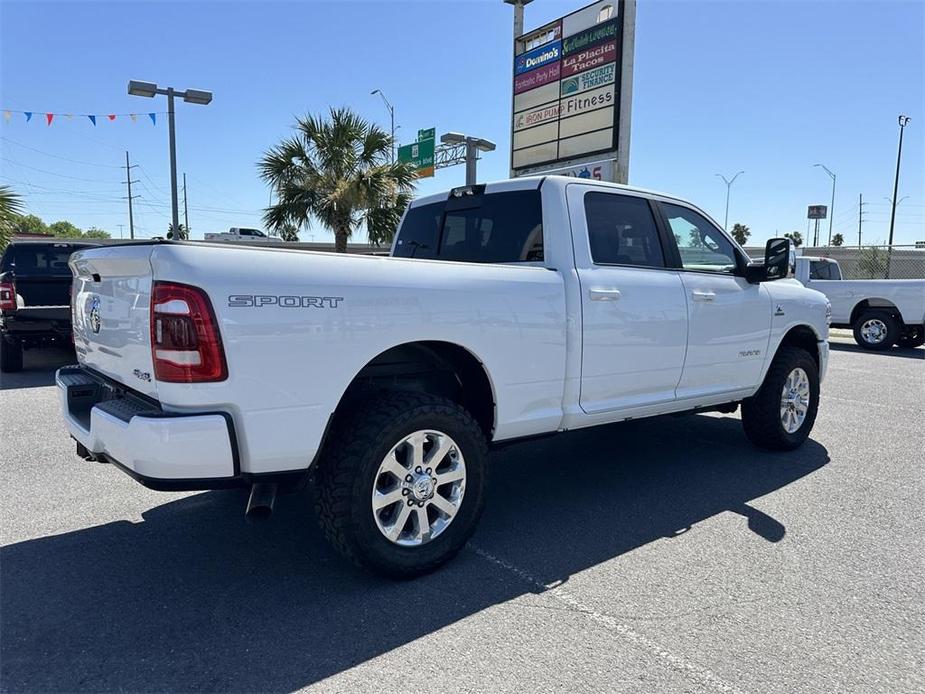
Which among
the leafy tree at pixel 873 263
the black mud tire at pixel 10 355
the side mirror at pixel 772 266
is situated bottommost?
the black mud tire at pixel 10 355

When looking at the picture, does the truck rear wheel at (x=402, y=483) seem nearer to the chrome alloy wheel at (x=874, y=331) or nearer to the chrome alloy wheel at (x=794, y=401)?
the chrome alloy wheel at (x=794, y=401)

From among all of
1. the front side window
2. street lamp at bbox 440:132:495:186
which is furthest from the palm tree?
the front side window

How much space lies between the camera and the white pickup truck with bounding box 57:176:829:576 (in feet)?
8.20

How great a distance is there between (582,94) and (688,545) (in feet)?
34.3

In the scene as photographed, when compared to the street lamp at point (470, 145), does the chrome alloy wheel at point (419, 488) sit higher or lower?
lower

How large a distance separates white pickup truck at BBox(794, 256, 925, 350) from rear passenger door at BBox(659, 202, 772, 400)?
9.35 m

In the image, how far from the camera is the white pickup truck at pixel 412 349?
250 centimetres

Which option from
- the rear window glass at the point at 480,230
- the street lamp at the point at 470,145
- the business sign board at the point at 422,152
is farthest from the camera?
the business sign board at the point at 422,152

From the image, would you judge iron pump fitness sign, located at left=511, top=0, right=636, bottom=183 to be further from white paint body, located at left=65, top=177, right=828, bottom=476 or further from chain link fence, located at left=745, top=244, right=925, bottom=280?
chain link fence, located at left=745, top=244, right=925, bottom=280

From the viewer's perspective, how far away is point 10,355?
8.76m

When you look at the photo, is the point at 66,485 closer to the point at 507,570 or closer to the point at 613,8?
the point at 507,570

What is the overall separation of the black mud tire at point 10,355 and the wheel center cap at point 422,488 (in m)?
7.98

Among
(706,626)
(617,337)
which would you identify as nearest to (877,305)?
(617,337)

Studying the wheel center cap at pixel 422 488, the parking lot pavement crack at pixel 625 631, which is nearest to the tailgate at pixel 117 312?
the wheel center cap at pixel 422 488
